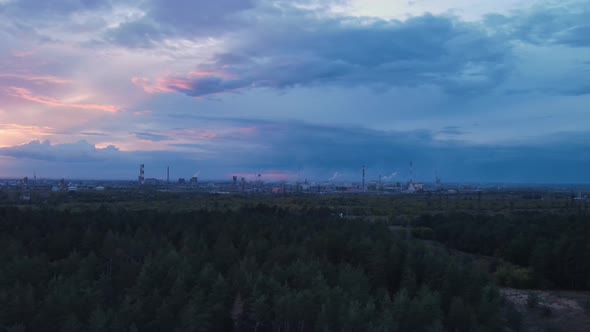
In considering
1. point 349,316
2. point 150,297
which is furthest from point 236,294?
point 349,316

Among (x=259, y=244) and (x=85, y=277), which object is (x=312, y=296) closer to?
(x=85, y=277)

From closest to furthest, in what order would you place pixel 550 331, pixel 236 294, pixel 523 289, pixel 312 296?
pixel 312 296 < pixel 236 294 < pixel 550 331 < pixel 523 289

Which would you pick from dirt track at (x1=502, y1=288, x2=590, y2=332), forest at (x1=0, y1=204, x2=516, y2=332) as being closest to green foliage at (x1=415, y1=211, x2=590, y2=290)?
forest at (x1=0, y1=204, x2=516, y2=332)

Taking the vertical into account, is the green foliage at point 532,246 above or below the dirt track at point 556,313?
above

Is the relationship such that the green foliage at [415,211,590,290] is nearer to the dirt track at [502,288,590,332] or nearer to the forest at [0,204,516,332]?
the forest at [0,204,516,332]

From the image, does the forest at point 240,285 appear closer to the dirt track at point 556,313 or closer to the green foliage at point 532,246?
the green foliage at point 532,246

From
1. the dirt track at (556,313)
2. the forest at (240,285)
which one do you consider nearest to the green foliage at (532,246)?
the forest at (240,285)

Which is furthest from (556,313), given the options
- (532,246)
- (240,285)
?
(240,285)

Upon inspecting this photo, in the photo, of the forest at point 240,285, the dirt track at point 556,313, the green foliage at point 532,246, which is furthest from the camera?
the green foliage at point 532,246

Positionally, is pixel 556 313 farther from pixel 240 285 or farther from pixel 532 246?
pixel 240 285
